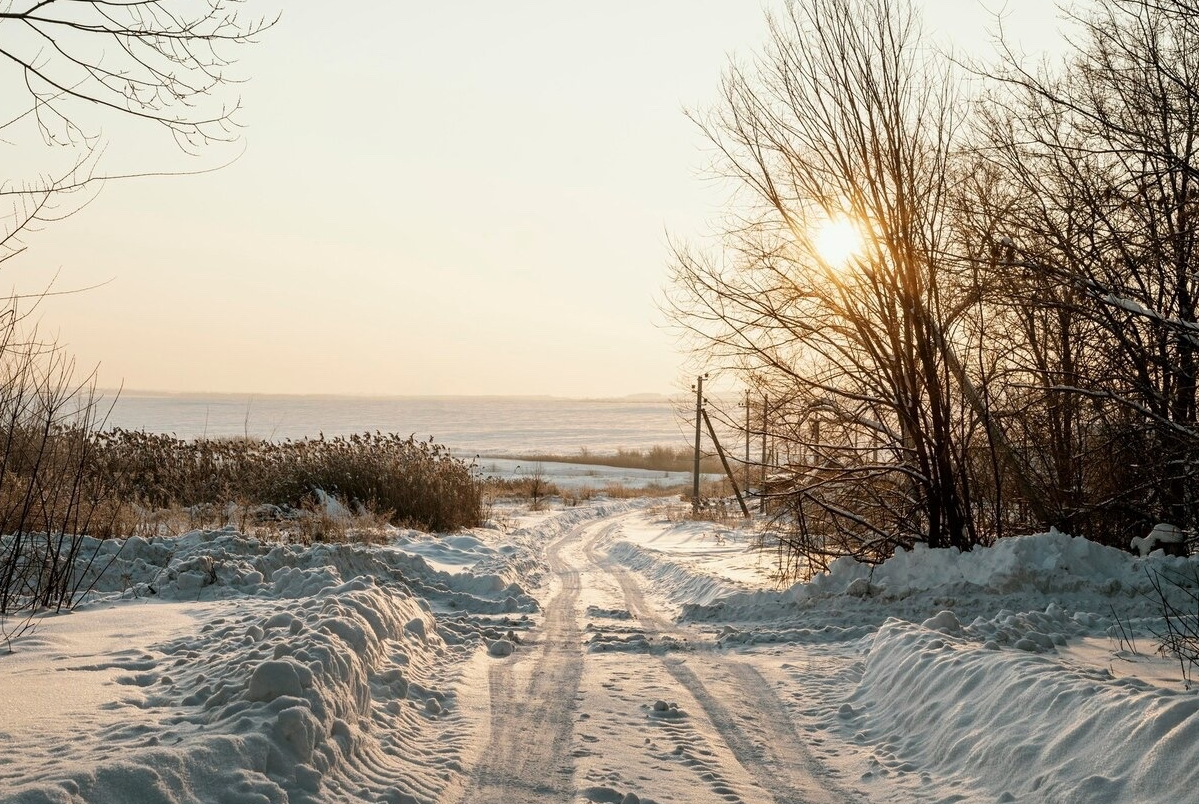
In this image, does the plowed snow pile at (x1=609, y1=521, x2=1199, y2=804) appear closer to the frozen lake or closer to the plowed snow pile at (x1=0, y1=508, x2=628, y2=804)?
the plowed snow pile at (x1=0, y1=508, x2=628, y2=804)

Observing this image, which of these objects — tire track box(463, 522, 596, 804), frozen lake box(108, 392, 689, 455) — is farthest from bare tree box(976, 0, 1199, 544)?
frozen lake box(108, 392, 689, 455)

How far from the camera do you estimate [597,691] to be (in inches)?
271

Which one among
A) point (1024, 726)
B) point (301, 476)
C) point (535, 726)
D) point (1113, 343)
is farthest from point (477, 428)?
point (1024, 726)

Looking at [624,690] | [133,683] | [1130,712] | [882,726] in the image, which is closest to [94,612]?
[133,683]

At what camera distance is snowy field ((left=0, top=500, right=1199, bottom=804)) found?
4.29 meters

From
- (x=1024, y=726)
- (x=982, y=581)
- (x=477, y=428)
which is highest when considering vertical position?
(x=477, y=428)

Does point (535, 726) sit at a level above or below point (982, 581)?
below

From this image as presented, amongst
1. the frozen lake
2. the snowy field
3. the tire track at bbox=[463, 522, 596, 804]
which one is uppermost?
the frozen lake

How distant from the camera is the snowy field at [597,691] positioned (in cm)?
429

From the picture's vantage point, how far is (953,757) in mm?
5250

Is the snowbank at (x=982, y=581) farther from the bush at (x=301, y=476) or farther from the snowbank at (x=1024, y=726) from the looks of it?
the bush at (x=301, y=476)

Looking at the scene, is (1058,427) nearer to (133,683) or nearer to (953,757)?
(953,757)

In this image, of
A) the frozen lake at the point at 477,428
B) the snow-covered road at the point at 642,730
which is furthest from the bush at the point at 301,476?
the frozen lake at the point at 477,428

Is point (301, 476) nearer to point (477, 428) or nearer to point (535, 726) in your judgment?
point (535, 726)
